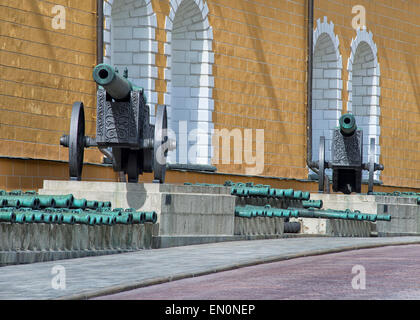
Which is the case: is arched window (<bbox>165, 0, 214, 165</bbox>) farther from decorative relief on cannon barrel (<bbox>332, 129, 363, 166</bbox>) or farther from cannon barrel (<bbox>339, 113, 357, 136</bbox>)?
cannon barrel (<bbox>339, 113, 357, 136</bbox>)

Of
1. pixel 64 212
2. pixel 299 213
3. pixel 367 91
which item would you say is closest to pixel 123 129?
pixel 64 212

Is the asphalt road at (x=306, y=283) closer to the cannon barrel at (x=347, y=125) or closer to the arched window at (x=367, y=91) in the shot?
the cannon barrel at (x=347, y=125)

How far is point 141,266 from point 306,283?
2271 mm

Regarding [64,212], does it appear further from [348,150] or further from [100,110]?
[348,150]

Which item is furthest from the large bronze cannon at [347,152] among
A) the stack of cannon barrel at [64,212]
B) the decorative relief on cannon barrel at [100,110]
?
the stack of cannon barrel at [64,212]

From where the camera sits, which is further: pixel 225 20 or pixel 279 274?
pixel 225 20

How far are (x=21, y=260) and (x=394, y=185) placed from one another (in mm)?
20333

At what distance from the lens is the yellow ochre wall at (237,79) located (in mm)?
18172

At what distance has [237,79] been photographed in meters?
24.4

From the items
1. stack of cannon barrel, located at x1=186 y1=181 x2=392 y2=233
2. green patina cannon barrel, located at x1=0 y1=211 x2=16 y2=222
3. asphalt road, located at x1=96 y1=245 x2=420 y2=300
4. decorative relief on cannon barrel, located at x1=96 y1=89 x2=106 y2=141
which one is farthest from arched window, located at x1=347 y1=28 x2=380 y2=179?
green patina cannon barrel, located at x1=0 y1=211 x2=16 y2=222

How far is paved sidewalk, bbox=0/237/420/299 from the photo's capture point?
9.59 metres
